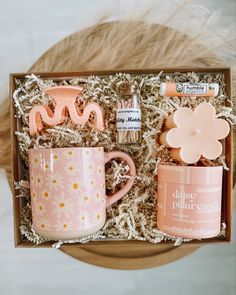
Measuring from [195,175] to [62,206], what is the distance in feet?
0.69

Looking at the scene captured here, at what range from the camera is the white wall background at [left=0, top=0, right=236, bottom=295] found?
0.81 meters

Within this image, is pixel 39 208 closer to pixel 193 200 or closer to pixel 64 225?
pixel 64 225

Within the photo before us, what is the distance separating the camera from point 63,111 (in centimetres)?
65

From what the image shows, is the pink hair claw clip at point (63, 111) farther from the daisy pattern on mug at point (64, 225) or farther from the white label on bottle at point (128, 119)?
the daisy pattern on mug at point (64, 225)

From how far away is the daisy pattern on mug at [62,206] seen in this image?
0.59 meters

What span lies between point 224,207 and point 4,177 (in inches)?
16.3

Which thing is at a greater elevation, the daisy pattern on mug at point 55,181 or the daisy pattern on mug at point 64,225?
the daisy pattern on mug at point 55,181

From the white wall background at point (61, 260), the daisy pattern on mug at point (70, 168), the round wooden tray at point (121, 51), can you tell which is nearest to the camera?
the daisy pattern on mug at point (70, 168)

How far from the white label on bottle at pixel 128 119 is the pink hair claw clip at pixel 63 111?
0.10ft

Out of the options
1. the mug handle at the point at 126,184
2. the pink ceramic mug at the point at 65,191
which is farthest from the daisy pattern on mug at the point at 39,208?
the mug handle at the point at 126,184

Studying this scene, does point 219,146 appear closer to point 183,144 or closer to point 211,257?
point 183,144

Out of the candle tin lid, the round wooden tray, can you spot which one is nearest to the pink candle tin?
the candle tin lid

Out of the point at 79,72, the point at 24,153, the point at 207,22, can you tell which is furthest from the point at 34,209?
the point at 207,22

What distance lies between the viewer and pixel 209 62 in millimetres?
707
